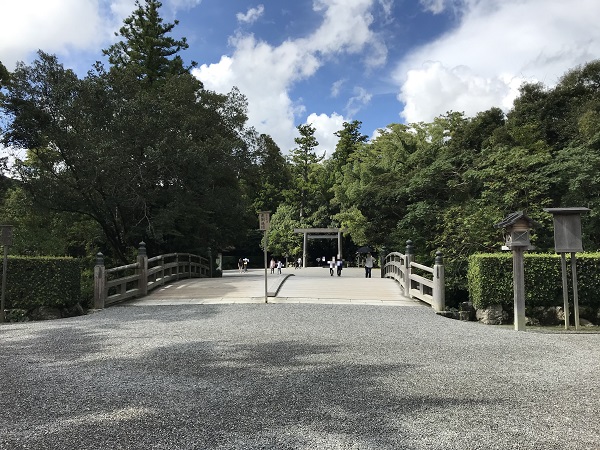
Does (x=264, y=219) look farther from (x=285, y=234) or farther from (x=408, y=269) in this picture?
(x=285, y=234)

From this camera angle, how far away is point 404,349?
16.6 feet

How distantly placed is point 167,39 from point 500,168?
738 inches

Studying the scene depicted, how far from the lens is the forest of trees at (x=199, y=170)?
42.6ft

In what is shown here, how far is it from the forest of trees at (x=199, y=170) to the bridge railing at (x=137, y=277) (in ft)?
4.80

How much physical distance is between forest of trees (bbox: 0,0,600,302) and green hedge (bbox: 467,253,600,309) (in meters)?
2.56

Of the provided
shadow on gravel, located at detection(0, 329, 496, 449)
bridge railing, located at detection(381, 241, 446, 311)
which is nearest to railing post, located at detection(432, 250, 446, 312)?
bridge railing, located at detection(381, 241, 446, 311)

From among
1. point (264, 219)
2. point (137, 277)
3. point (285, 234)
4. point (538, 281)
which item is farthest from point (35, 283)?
point (285, 234)

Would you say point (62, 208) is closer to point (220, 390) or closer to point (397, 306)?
point (397, 306)

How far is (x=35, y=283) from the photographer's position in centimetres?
770

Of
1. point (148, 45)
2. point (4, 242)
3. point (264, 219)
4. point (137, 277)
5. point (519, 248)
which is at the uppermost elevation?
point (148, 45)

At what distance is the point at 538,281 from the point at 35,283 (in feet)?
29.6

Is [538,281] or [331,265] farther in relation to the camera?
[331,265]

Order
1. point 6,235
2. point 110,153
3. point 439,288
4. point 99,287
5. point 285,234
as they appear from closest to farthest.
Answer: point 6,235 < point 439,288 < point 99,287 < point 110,153 < point 285,234

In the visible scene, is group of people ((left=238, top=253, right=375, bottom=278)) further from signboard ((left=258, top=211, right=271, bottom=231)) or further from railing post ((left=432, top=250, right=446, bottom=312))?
railing post ((left=432, top=250, right=446, bottom=312))
